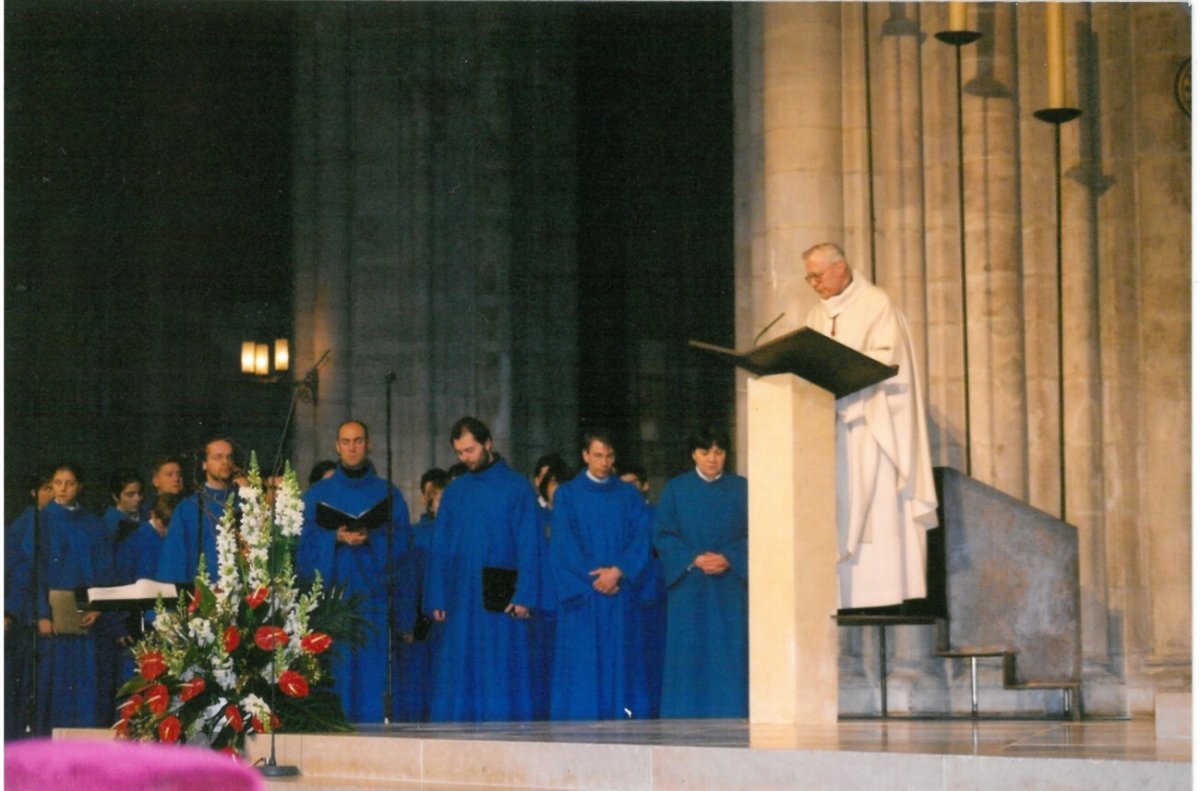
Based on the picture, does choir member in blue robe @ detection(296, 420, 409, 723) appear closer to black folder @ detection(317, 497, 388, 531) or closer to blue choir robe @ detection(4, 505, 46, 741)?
black folder @ detection(317, 497, 388, 531)

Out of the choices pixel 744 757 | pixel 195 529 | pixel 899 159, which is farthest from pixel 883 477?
pixel 195 529

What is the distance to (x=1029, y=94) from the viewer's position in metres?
8.59

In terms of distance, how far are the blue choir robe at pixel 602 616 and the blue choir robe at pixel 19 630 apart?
3281mm

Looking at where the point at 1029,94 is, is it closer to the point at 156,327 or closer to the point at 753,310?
the point at 753,310

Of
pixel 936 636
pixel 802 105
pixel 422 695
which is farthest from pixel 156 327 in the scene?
pixel 936 636

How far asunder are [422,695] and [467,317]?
381 cm

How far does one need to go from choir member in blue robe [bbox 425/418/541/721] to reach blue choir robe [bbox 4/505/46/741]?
2.52 m

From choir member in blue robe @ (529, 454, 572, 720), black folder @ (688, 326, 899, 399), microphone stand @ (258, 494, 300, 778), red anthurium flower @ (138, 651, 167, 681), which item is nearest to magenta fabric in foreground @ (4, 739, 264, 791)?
microphone stand @ (258, 494, 300, 778)

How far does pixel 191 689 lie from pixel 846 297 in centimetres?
301

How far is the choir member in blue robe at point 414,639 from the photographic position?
10.3 meters

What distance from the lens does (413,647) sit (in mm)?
10492

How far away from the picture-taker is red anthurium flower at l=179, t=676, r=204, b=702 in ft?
20.9

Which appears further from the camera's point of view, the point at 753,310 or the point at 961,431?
the point at 753,310

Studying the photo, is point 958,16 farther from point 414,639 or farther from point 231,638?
point 414,639
